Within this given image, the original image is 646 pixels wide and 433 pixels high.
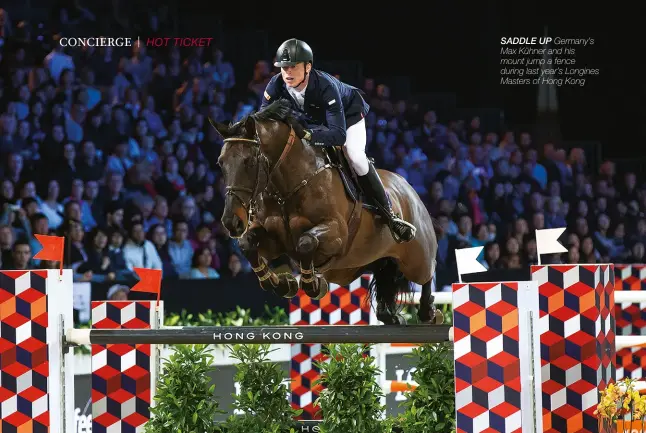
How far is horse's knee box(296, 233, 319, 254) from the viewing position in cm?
376

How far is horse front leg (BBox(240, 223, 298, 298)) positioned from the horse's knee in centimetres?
18

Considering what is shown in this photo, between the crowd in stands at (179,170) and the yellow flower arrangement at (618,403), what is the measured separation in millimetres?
4379

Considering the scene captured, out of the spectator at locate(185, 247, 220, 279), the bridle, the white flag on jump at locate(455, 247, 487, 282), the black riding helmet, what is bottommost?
the spectator at locate(185, 247, 220, 279)

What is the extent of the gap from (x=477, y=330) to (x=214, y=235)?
5.90 m

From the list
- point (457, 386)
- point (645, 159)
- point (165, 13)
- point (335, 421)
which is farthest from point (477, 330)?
point (645, 159)

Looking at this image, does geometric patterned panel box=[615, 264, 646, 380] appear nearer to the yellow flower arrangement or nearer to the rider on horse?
the rider on horse

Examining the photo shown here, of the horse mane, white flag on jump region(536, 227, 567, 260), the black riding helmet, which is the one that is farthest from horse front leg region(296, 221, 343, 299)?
white flag on jump region(536, 227, 567, 260)

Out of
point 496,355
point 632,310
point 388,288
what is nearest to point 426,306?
point 388,288

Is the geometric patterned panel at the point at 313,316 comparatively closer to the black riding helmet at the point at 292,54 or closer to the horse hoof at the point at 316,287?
the horse hoof at the point at 316,287

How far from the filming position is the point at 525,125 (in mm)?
10586

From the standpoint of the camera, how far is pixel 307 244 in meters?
3.77

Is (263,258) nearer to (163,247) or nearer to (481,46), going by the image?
(163,247)

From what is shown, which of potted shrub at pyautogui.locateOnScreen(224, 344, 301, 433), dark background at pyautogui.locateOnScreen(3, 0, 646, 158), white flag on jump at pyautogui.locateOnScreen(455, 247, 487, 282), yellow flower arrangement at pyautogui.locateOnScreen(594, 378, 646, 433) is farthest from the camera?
dark background at pyautogui.locateOnScreen(3, 0, 646, 158)

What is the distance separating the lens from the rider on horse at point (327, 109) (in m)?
3.93
